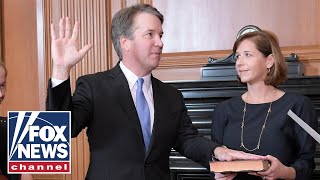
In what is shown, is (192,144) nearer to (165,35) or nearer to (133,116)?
(133,116)

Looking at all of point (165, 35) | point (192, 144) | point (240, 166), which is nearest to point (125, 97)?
point (192, 144)

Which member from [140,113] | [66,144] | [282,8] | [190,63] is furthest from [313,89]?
[66,144]

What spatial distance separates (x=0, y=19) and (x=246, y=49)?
2191 mm

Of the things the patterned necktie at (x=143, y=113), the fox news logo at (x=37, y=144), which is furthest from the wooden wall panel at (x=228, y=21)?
the fox news logo at (x=37, y=144)

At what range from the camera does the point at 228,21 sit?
3.46 metres

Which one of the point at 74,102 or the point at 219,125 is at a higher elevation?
the point at 74,102

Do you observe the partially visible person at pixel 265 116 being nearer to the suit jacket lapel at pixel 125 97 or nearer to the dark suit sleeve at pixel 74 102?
the suit jacket lapel at pixel 125 97

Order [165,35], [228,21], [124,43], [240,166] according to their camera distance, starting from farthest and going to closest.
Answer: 1. [165,35]
2. [228,21]
3. [124,43]
4. [240,166]

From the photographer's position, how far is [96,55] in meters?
3.68

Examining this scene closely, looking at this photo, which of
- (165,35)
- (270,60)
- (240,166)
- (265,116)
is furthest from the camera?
(165,35)

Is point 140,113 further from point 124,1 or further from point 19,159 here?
point 124,1

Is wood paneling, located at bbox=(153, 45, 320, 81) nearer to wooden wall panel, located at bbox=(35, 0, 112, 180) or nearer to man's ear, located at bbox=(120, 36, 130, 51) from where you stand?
wooden wall panel, located at bbox=(35, 0, 112, 180)

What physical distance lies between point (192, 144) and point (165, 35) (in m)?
1.60

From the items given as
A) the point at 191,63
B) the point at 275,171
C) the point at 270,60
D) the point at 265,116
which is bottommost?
the point at 275,171
